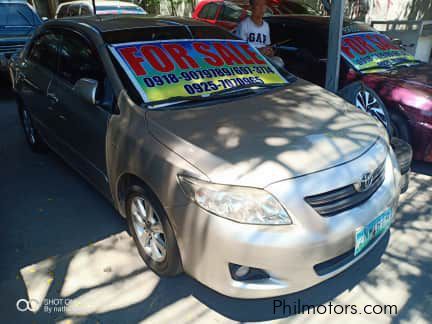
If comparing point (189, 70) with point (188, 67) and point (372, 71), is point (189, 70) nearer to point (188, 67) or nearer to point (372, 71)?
point (188, 67)

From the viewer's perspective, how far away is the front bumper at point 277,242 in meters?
1.95

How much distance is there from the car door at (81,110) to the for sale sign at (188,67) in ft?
0.88

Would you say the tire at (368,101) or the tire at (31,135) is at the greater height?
the tire at (368,101)

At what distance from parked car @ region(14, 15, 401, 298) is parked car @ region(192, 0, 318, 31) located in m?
6.04

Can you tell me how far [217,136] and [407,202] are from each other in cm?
219

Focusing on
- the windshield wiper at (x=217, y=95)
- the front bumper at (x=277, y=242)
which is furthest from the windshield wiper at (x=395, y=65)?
the front bumper at (x=277, y=242)

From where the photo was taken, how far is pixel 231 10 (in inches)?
370

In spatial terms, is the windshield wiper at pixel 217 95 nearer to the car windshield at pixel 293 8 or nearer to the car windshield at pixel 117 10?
the car windshield at pixel 117 10

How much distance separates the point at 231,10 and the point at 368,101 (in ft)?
21.0

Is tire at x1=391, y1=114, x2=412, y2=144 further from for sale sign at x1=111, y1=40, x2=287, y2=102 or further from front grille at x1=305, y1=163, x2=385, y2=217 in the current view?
front grille at x1=305, y1=163, x2=385, y2=217

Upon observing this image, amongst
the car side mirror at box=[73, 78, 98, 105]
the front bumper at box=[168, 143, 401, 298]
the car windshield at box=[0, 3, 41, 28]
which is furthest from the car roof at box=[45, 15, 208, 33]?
the car windshield at box=[0, 3, 41, 28]

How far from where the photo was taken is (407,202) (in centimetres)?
351

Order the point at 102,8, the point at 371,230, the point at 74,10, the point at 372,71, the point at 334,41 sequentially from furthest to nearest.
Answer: the point at 74,10 < the point at 102,8 < the point at 372,71 < the point at 334,41 < the point at 371,230

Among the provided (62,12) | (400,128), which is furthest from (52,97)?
(62,12)
